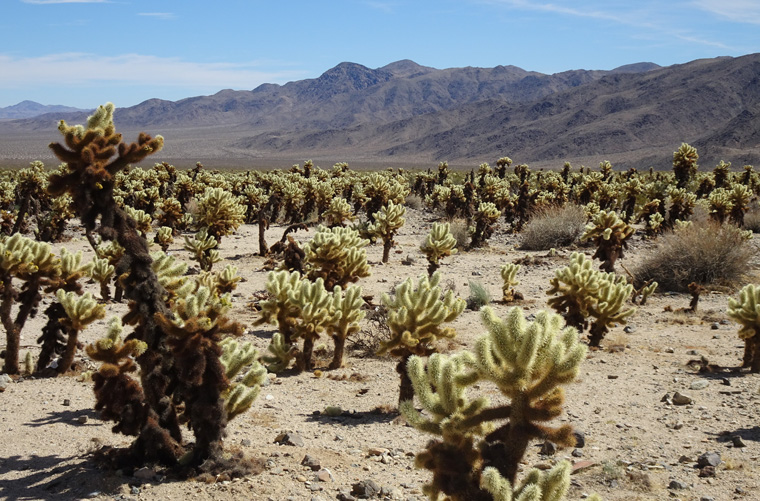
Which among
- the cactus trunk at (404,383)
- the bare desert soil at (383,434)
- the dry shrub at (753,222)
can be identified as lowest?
the bare desert soil at (383,434)

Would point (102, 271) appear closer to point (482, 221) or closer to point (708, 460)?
point (708, 460)

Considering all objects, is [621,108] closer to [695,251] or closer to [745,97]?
[745,97]

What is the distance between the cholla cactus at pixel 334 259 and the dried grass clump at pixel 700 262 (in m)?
7.64

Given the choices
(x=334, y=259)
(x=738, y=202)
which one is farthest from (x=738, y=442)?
(x=738, y=202)

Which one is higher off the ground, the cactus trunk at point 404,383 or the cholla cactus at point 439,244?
the cholla cactus at point 439,244

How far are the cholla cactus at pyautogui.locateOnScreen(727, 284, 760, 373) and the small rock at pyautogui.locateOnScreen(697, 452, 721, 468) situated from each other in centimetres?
272

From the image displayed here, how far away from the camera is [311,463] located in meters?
5.06

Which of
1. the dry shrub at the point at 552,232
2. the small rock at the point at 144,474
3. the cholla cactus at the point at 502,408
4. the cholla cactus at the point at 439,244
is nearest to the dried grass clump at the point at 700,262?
the cholla cactus at the point at 439,244

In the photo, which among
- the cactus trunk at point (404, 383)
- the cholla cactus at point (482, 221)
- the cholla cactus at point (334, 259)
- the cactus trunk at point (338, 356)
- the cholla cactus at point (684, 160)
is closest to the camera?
the cactus trunk at point (404, 383)

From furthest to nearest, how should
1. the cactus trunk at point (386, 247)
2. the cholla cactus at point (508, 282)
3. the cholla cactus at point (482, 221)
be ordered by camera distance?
1. the cholla cactus at point (482, 221)
2. the cactus trunk at point (386, 247)
3. the cholla cactus at point (508, 282)

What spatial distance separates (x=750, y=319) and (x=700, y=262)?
6618 mm

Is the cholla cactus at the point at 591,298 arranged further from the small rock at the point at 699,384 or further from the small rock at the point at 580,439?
the small rock at the point at 580,439

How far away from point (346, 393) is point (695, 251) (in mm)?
9762

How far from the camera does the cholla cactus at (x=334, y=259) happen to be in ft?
30.2
